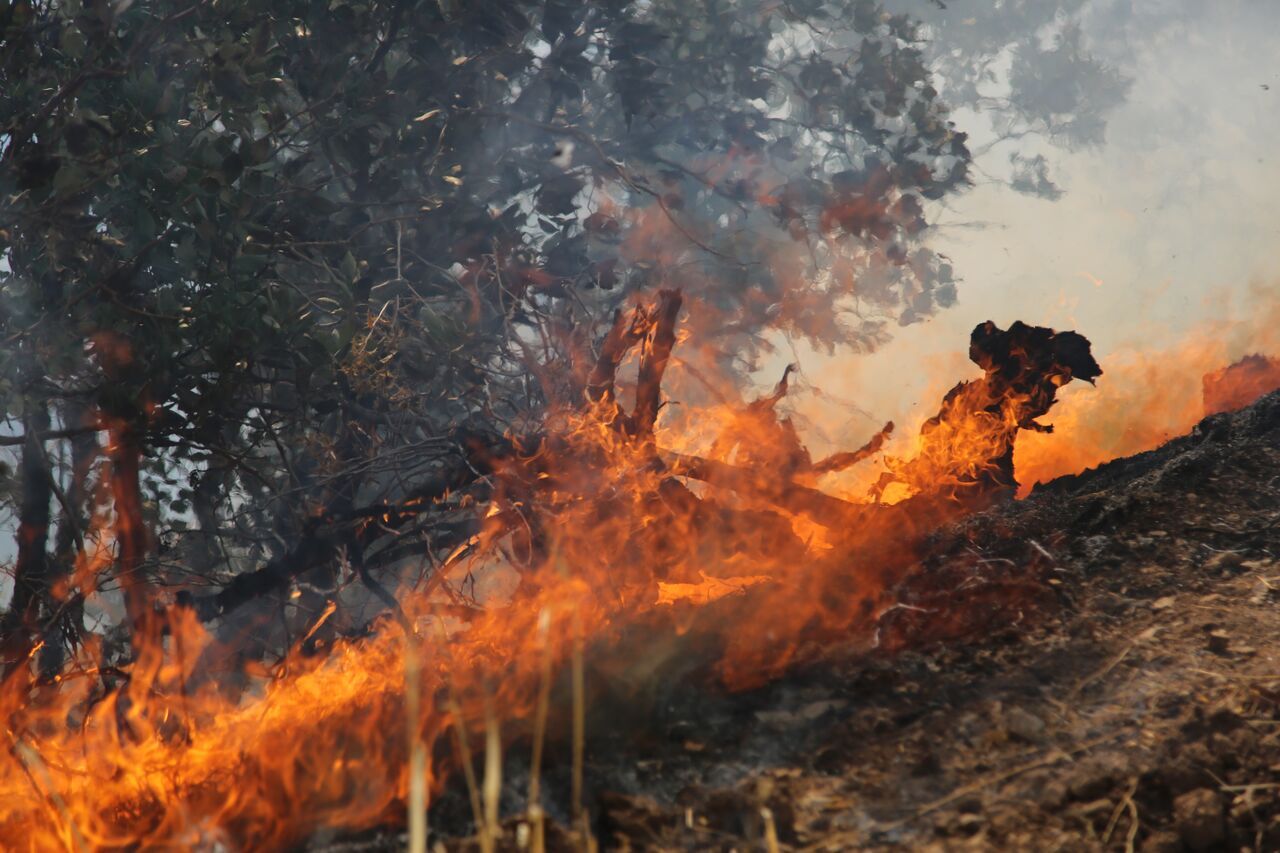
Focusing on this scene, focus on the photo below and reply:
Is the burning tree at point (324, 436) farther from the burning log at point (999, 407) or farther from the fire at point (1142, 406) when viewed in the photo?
the fire at point (1142, 406)

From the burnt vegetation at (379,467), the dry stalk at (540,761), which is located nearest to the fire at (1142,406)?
the burnt vegetation at (379,467)

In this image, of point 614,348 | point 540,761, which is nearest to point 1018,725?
point 540,761

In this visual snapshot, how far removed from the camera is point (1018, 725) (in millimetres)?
2965

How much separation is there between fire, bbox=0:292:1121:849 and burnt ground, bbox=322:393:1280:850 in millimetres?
334

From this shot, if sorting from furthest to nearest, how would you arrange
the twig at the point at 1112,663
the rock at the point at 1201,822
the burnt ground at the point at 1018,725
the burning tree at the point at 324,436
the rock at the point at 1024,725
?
the burning tree at the point at 324,436
the twig at the point at 1112,663
the rock at the point at 1024,725
the burnt ground at the point at 1018,725
the rock at the point at 1201,822

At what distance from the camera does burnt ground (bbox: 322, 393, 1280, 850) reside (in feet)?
8.39

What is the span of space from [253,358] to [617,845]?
501cm

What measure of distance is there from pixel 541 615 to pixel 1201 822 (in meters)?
2.23

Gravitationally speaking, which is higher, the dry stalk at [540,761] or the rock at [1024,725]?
the dry stalk at [540,761]

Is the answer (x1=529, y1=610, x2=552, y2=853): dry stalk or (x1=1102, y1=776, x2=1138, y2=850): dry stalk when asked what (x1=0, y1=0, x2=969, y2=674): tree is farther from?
(x1=1102, y1=776, x2=1138, y2=850): dry stalk

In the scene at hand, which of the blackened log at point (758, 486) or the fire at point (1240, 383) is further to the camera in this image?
the fire at point (1240, 383)

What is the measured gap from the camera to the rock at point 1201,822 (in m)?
2.40

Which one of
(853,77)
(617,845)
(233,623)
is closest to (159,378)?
(233,623)

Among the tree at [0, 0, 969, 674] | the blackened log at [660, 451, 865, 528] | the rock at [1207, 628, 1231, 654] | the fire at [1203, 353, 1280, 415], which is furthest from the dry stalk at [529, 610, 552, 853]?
the fire at [1203, 353, 1280, 415]
